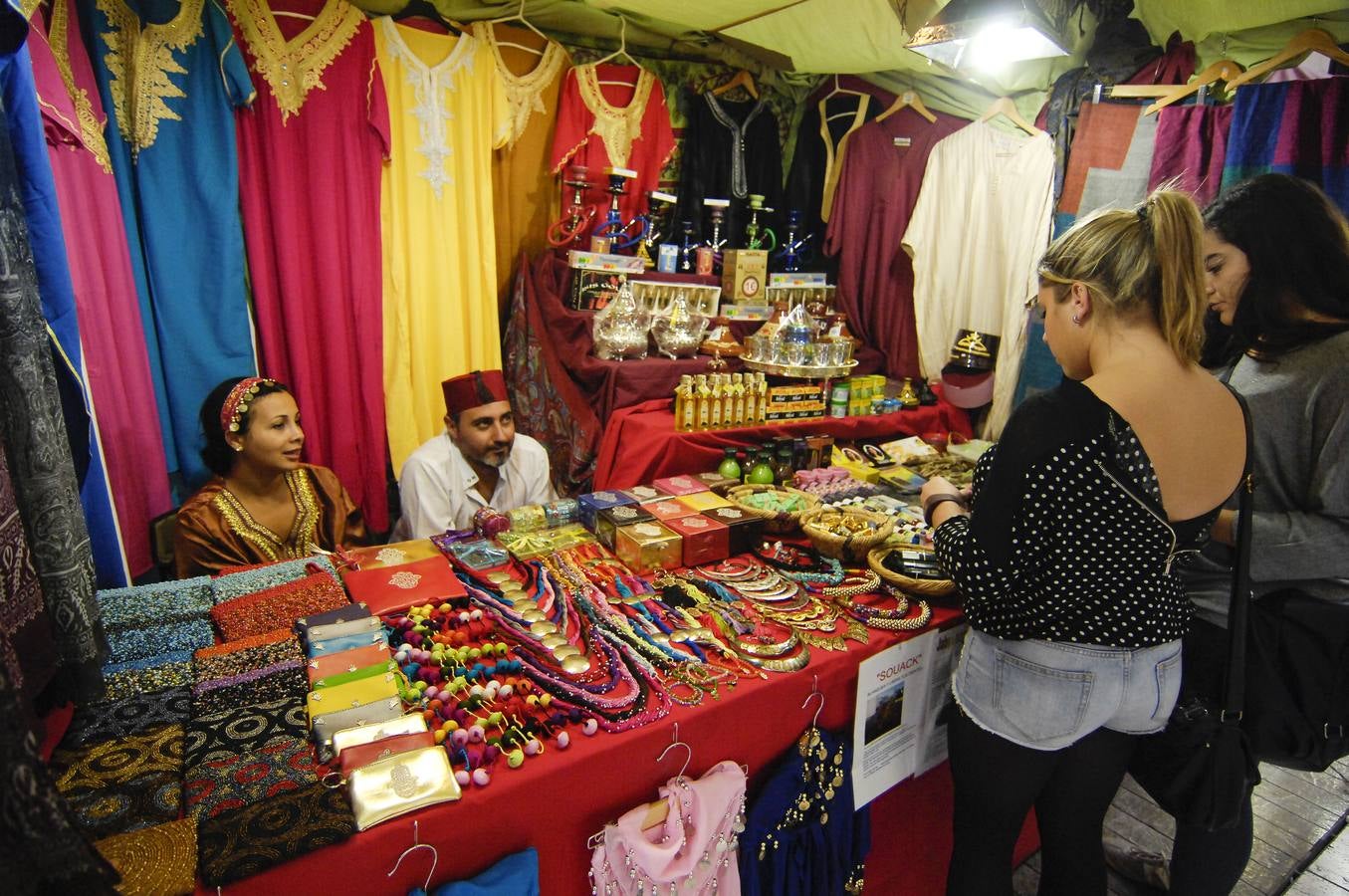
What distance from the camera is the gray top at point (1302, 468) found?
1580 mm

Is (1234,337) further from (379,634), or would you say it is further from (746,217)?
(746,217)

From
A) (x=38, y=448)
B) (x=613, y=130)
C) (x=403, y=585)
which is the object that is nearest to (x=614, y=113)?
(x=613, y=130)

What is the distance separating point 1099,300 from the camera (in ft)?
4.41

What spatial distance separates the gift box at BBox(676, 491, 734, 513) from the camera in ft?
8.29

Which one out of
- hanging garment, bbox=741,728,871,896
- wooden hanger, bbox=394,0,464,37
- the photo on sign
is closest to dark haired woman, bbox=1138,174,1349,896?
the photo on sign

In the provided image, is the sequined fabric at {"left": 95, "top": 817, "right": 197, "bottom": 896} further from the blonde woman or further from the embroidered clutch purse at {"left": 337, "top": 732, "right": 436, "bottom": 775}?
the blonde woman

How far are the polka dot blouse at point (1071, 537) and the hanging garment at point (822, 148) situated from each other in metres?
3.95

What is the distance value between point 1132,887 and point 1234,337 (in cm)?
187

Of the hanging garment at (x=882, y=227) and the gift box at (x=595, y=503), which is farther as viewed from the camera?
the hanging garment at (x=882, y=227)

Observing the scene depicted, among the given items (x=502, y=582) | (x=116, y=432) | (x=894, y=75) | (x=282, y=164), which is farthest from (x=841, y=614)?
(x=894, y=75)

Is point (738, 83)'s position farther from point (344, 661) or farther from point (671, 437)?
point (344, 661)

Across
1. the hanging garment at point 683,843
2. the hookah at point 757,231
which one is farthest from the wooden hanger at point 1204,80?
the hanging garment at point 683,843

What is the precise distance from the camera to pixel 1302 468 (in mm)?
1653

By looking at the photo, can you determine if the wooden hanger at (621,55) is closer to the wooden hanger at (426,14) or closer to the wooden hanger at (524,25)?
the wooden hanger at (524,25)
